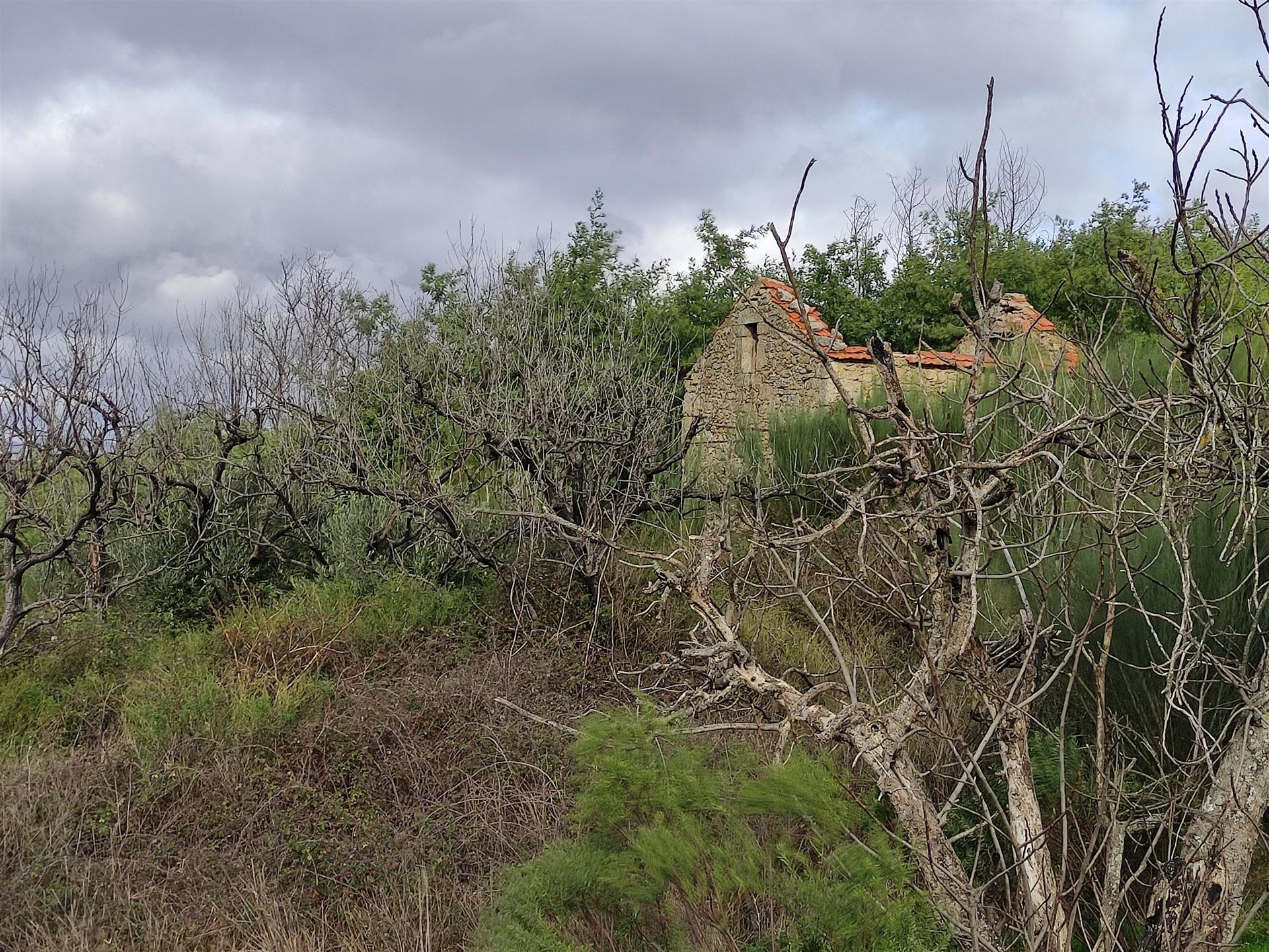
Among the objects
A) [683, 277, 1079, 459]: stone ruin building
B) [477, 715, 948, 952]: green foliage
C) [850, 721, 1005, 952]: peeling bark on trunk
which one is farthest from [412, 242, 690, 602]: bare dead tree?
[850, 721, 1005, 952]: peeling bark on trunk

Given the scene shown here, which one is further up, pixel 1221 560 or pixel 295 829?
pixel 1221 560

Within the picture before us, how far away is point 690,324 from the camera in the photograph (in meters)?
22.7

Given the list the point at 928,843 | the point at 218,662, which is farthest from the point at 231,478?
the point at 928,843

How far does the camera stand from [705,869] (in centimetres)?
364

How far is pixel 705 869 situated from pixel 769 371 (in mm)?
11295

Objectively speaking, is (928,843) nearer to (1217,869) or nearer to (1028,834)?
(1028,834)

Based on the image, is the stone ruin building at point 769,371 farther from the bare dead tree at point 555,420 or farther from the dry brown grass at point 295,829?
the dry brown grass at point 295,829

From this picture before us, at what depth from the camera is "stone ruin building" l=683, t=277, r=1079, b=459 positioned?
477 inches

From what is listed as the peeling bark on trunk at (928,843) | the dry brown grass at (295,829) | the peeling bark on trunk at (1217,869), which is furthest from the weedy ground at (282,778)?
the peeling bark on trunk at (1217,869)

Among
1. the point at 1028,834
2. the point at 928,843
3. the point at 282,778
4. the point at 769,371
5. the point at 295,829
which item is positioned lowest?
the point at 295,829

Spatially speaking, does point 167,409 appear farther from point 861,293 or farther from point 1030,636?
point 861,293

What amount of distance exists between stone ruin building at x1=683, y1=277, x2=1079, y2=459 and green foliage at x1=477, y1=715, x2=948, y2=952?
23.3 ft

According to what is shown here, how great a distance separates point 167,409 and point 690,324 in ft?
46.2

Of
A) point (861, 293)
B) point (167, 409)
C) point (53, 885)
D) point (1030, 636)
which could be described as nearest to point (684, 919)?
point (1030, 636)
